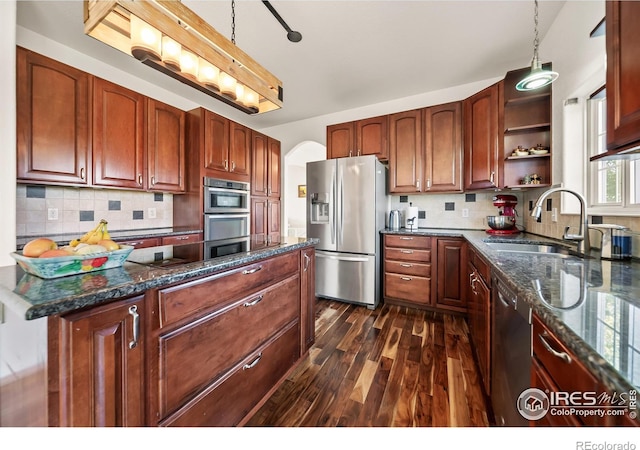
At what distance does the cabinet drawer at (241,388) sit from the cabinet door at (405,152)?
2.24 metres

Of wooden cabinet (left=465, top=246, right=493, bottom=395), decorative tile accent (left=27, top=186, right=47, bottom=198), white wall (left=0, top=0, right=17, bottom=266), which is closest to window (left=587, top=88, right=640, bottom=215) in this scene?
wooden cabinet (left=465, top=246, right=493, bottom=395)

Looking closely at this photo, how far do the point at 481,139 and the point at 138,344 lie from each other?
10.3 ft

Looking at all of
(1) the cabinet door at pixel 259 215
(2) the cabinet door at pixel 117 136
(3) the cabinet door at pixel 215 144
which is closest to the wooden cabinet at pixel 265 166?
(1) the cabinet door at pixel 259 215

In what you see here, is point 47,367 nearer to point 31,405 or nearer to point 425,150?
point 31,405

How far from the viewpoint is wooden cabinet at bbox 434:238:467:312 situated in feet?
A: 8.43

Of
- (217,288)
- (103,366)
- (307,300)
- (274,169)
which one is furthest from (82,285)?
(274,169)

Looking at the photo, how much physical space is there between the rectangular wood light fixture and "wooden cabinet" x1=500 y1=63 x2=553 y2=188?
7.65ft

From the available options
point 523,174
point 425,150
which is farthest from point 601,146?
point 425,150

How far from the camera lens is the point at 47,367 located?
63cm

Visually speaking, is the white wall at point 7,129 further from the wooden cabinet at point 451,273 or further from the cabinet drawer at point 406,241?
the wooden cabinet at point 451,273

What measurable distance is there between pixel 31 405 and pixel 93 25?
1.34 m

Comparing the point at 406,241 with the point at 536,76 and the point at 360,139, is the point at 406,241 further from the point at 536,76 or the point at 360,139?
the point at 536,76

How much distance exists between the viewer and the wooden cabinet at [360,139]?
3.16 meters

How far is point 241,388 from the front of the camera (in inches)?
47.9
